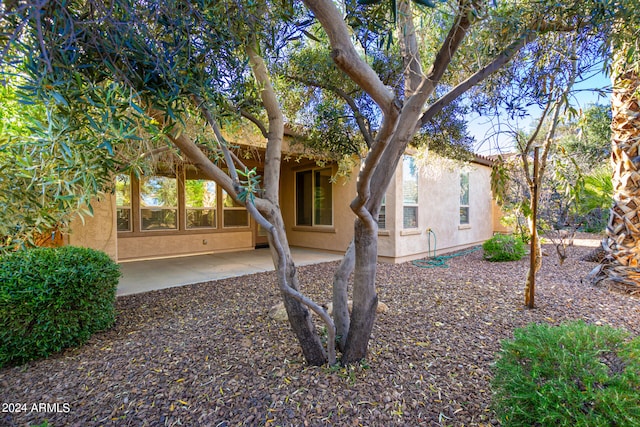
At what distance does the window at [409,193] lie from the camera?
320 inches

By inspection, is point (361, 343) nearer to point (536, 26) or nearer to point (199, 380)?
point (199, 380)

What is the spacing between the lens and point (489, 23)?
2.71 m

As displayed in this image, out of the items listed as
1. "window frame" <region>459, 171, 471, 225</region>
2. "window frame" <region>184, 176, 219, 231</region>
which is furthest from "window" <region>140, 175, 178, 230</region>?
"window frame" <region>459, 171, 471, 225</region>

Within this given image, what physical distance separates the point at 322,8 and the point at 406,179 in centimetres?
679

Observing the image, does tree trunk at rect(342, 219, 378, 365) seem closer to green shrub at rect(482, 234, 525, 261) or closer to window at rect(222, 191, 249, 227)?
green shrub at rect(482, 234, 525, 261)

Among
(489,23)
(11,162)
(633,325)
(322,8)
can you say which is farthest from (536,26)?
(11,162)

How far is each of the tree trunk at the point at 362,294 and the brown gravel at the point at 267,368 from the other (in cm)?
20

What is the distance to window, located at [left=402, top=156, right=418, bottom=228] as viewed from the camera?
8.13m

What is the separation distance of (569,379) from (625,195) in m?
4.78

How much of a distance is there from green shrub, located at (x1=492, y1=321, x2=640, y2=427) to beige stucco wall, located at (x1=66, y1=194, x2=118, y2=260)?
5.74 metres

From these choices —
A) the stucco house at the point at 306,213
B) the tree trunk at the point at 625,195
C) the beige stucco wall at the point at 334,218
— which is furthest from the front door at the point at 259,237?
the tree trunk at the point at 625,195

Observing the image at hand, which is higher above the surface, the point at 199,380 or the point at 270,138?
the point at 270,138

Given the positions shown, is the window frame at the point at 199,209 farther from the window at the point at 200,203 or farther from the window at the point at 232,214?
the window at the point at 232,214

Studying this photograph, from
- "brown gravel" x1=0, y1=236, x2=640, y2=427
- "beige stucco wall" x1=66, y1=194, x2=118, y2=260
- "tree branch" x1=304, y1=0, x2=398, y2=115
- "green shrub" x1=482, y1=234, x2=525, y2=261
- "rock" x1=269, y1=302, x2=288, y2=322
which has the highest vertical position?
"tree branch" x1=304, y1=0, x2=398, y2=115
